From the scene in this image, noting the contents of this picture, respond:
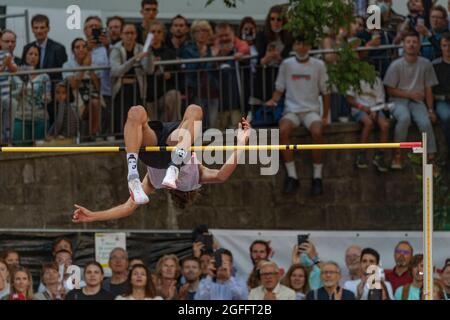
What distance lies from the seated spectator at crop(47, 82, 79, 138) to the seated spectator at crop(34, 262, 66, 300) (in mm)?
1976

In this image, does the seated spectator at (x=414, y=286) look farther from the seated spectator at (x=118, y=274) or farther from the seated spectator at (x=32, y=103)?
the seated spectator at (x=32, y=103)

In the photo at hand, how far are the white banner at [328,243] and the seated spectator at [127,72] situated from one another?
2.21m

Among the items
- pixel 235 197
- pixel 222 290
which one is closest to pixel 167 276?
pixel 222 290

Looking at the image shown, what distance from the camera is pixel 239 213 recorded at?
58.3 ft

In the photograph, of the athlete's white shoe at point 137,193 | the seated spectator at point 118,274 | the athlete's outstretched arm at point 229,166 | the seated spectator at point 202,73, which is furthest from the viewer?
the seated spectator at point 202,73

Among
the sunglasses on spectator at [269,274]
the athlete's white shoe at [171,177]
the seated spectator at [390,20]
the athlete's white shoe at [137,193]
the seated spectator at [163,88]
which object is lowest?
the sunglasses on spectator at [269,274]

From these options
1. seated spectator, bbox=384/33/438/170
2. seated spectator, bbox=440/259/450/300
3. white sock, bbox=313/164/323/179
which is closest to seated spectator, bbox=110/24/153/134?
white sock, bbox=313/164/323/179

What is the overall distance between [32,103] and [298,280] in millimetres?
4079

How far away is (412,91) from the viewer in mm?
17188

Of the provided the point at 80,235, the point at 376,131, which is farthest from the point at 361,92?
the point at 80,235

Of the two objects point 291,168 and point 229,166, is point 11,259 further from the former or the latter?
point 229,166

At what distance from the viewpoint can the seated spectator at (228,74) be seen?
1772cm

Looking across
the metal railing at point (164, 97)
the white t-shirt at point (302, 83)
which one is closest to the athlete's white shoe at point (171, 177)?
the white t-shirt at point (302, 83)

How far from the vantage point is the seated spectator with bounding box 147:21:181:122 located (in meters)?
17.8
